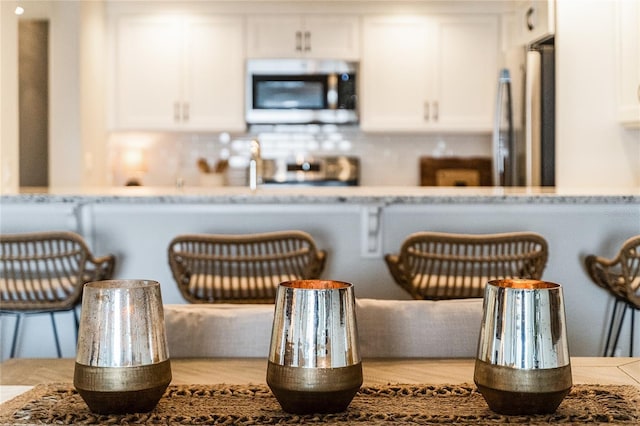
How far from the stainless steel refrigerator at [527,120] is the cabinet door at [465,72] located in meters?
0.45

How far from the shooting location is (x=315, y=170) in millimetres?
5488

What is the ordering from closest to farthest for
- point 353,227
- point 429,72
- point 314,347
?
point 314,347, point 353,227, point 429,72

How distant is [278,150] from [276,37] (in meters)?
0.82

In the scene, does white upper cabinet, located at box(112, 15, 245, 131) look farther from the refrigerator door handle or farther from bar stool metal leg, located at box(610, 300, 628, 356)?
bar stool metal leg, located at box(610, 300, 628, 356)

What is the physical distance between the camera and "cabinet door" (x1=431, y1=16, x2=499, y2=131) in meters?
5.30

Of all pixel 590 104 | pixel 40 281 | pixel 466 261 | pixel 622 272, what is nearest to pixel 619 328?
pixel 622 272

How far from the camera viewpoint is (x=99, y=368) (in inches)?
33.9

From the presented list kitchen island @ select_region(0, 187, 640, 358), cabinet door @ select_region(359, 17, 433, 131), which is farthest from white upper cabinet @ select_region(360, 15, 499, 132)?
kitchen island @ select_region(0, 187, 640, 358)

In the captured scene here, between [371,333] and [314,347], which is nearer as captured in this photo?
[314,347]

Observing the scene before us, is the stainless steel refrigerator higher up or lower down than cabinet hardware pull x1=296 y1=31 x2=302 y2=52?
lower down

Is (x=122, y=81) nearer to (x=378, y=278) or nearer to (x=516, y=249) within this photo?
(x=378, y=278)

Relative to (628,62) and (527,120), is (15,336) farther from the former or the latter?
(628,62)

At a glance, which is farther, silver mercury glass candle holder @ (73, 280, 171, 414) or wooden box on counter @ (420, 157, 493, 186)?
wooden box on counter @ (420, 157, 493, 186)

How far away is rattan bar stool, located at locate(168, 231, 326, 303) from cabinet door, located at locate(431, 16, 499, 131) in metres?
2.90
